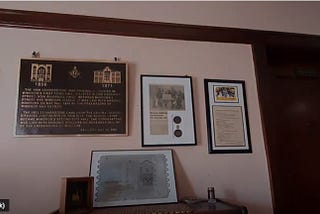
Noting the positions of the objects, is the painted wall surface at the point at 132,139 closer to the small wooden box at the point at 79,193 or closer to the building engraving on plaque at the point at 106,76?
the building engraving on plaque at the point at 106,76

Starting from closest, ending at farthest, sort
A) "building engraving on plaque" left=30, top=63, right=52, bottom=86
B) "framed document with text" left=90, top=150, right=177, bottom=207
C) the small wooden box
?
the small wooden box, "framed document with text" left=90, top=150, right=177, bottom=207, "building engraving on plaque" left=30, top=63, right=52, bottom=86

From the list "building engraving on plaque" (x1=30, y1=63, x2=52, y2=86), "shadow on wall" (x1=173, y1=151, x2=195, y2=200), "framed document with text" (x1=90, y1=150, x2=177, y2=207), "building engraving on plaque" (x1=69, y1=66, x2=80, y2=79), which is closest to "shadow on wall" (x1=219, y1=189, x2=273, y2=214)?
"shadow on wall" (x1=173, y1=151, x2=195, y2=200)

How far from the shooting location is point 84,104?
1402 mm

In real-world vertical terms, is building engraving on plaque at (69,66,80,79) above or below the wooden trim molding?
→ below

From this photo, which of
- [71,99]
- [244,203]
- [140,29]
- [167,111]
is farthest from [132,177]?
[140,29]

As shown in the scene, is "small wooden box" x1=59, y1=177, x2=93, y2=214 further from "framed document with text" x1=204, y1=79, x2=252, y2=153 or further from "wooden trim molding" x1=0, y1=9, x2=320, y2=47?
"wooden trim molding" x1=0, y1=9, x2=320, y2=47

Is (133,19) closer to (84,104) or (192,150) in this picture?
(84,104)

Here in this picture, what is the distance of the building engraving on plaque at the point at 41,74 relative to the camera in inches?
54.4

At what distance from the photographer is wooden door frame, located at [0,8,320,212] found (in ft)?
4.78

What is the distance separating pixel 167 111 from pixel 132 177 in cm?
45

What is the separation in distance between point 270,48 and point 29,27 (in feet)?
5.54

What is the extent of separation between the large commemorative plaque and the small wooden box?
335 millimetres

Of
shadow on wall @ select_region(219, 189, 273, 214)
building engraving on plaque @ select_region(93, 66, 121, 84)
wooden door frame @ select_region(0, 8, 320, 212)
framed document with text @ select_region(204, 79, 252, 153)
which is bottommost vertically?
shadow on wall @ select_region(219, 189, 273, 214)

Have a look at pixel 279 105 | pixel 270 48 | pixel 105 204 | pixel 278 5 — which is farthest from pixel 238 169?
pixel 278 5
